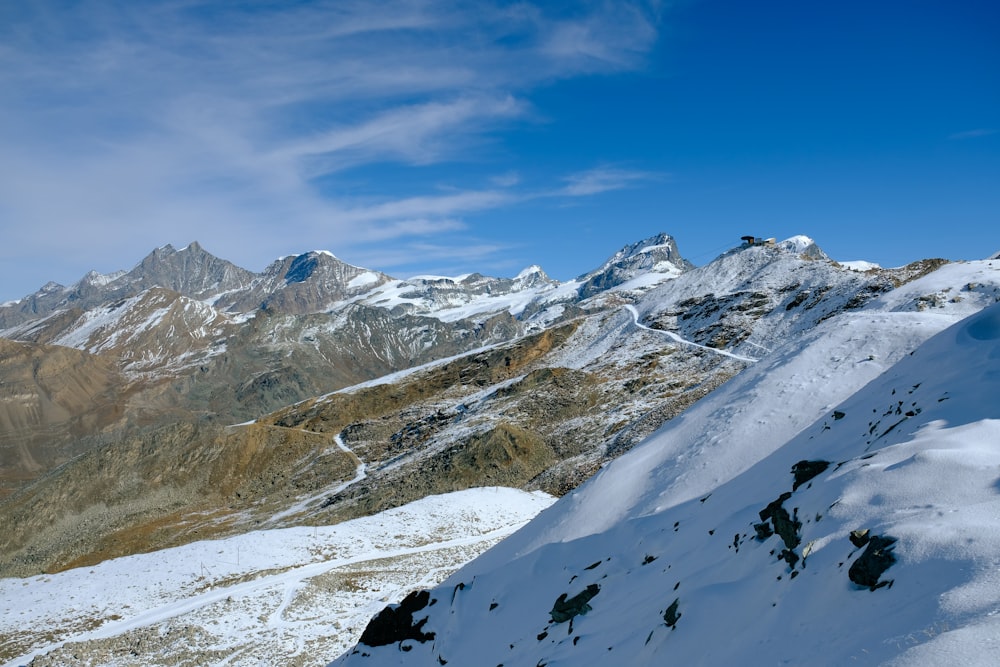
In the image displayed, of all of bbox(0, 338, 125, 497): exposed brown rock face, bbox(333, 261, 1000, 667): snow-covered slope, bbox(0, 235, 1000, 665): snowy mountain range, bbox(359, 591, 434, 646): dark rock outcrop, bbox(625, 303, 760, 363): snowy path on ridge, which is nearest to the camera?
bbox(333, 261, 1000, 667): snow-covered slope

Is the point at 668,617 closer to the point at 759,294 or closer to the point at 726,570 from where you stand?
the point at 726,570

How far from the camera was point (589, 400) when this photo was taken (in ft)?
217

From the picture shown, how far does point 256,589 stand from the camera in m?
25.7

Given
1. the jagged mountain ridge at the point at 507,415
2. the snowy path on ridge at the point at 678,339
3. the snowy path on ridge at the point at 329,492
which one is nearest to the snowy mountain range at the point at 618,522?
the jagged mountain ridge at the point at 507,415

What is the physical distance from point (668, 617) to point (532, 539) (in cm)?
1105

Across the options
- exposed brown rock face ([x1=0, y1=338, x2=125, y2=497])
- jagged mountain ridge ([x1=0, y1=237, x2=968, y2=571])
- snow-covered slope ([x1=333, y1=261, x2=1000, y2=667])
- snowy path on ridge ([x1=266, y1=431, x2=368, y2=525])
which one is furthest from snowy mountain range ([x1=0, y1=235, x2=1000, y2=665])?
exposed brown rock face ([x1=0, y1=338, x2=125, y2=497])

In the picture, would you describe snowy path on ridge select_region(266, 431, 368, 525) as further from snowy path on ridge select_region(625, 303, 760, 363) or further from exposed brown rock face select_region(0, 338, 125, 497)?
exposed brown rock face select_region(0, 338, 125, 497)

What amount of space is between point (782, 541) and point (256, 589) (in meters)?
24.1

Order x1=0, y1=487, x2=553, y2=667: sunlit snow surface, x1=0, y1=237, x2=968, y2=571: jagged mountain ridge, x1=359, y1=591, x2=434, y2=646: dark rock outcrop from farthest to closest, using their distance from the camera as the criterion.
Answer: x1=0, y1=237, x2=968, y2=571: jagged mountain ridge → x1=0, y1=487, x2=553, y2=667: sunlit snow surface → x1=359, y1=591, x2=434, y2=646: dark rock outcrop

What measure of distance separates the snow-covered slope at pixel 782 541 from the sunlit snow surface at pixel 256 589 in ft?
16.9

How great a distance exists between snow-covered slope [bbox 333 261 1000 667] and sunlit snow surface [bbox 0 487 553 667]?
5.16 meters

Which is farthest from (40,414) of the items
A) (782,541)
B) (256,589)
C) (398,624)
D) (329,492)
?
(782,541)

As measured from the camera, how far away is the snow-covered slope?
259 inches

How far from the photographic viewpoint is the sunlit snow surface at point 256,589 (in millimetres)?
21656
